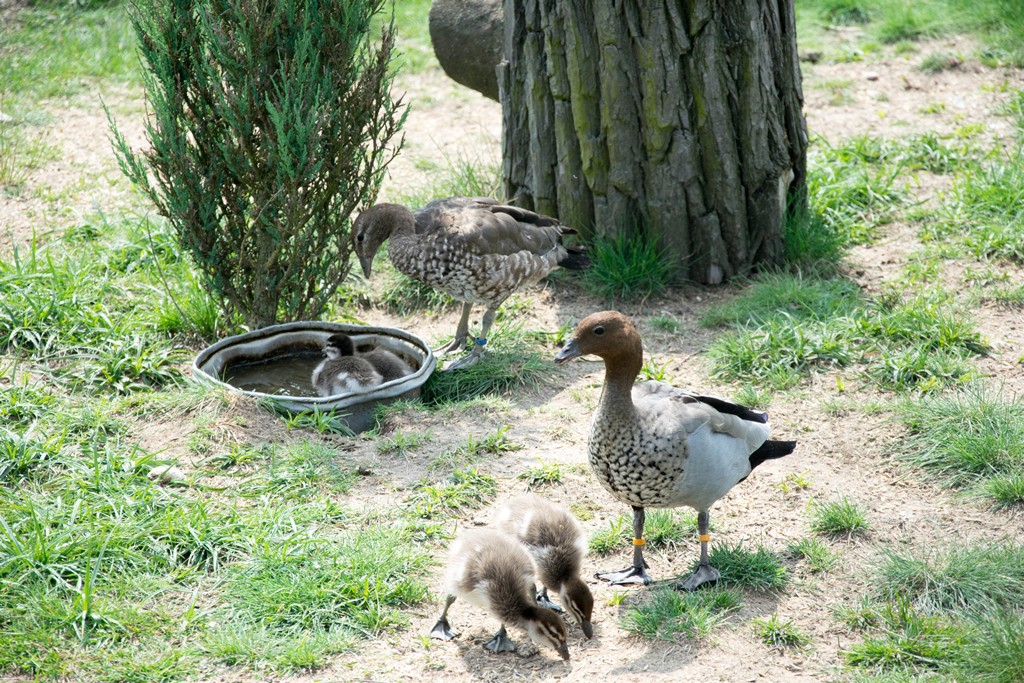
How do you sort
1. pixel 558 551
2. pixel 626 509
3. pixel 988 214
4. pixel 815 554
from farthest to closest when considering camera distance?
1. pixel 988 214
2. pixel 626 509
3. pixel 815 554
4. pixel 558 551

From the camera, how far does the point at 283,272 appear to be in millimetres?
6379

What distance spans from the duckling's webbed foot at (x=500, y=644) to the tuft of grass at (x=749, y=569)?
924mm

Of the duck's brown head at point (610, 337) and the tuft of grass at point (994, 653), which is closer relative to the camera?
the tuft of grass at point (994, 653)

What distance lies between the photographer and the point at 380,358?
20.5ft

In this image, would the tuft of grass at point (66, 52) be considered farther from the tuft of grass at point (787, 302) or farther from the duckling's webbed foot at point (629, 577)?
the duckling's webbed foot at point (629, 577)

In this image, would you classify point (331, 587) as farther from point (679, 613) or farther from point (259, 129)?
point (259, 129)

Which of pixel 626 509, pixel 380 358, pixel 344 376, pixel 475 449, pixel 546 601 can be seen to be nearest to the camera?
pixel 546 601

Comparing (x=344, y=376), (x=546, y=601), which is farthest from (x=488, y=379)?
(x=546, y=601)

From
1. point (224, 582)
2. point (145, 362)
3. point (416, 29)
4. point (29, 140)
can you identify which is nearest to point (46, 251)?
point (145, 362)

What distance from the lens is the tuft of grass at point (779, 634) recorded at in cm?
411

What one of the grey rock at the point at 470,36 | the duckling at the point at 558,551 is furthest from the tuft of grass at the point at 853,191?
the duckling at the point at 558,551

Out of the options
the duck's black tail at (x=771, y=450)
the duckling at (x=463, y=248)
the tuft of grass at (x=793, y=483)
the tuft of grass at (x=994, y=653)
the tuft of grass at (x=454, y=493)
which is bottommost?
the tuft of grass at (x=793, y=483)

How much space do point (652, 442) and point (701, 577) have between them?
0.64m

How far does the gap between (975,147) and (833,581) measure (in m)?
5.45
